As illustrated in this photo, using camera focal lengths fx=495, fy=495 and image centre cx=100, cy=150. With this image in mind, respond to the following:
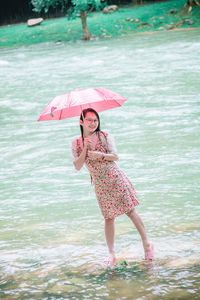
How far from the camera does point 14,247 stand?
14.5 feet

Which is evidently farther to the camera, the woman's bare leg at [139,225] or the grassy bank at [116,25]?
the grassy bank at [116,25]

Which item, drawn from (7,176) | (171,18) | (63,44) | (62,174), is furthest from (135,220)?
(171,18)

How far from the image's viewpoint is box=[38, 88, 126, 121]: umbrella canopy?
141 inches

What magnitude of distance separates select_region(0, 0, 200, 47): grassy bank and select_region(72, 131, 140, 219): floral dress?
74.1 ft

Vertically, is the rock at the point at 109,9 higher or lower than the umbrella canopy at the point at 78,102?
higher

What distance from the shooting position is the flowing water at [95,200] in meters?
3.53

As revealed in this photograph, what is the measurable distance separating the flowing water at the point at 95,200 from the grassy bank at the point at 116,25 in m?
12.3

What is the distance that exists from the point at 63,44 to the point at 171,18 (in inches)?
→ 244

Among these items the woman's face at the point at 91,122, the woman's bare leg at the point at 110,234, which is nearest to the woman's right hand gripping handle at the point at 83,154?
the woman's face at the point at 91,122

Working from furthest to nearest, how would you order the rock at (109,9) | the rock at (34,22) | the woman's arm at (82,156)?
the rock at (34,22), the rock at (109,9), the woman's arm at (82,156)

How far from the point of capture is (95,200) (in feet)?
18.4

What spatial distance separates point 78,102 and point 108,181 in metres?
0.61

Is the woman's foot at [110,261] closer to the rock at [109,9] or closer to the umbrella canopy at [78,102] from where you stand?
the umbrella canopy at [78,102]

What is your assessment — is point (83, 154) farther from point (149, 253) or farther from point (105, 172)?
point (149, 253)
